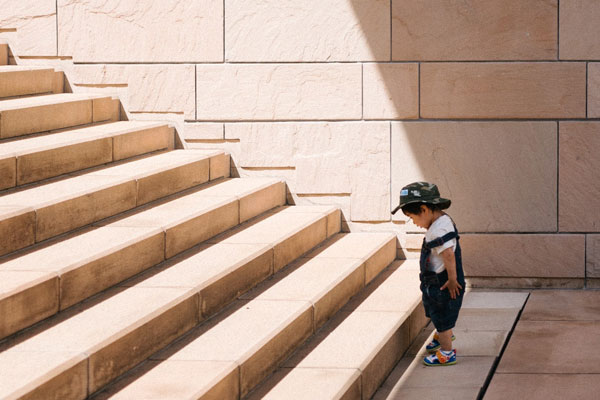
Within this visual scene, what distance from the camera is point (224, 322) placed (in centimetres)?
579

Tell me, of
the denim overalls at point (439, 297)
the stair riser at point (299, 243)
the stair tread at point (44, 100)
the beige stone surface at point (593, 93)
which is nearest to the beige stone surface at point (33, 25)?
the stair tread at point (44, 100)

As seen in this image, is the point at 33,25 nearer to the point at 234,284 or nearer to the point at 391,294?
the point at 234,284

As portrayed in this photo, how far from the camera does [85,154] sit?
743cm

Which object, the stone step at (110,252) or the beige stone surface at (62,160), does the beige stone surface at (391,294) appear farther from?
the beige stone surface at (62,160)

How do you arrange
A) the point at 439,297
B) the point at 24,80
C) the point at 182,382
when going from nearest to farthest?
the point at 182,382, the point at 439,297, the point at 24,80

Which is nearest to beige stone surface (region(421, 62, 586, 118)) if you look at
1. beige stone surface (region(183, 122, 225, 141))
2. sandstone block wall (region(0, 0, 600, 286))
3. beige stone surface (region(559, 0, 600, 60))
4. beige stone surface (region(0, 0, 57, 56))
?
sandstone block wall (region(0, 0, 600, 286))

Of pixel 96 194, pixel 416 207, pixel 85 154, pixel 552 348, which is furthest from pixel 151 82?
pixel 552 348

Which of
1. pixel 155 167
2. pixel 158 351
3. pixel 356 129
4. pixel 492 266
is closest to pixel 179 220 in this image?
pixel 155 167

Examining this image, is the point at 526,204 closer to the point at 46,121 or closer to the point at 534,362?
the point at 534,362

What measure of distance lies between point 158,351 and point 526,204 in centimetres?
454

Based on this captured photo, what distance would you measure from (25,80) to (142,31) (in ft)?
4.08

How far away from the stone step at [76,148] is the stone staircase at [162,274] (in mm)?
15

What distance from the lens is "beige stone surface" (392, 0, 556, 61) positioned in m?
8.42

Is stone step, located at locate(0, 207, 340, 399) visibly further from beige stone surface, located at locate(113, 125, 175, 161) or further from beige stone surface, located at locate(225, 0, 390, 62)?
beige stone surface, located at locate(225, 0, 390, 62)
